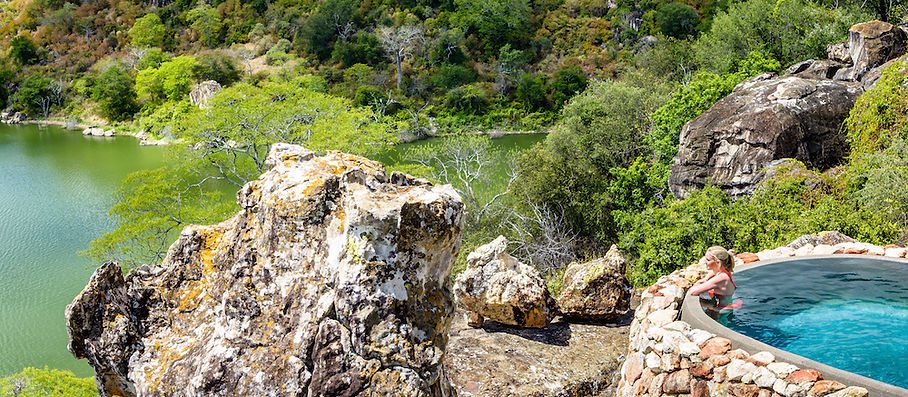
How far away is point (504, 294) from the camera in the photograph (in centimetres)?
941

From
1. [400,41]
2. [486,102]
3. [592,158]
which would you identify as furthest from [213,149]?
[400,41]

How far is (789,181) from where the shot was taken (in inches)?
575

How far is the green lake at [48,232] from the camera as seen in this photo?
18.1 meters

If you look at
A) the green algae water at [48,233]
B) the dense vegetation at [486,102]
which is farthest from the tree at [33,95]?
the green algae water at [48,233]

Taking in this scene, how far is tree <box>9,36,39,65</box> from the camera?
82375 millimetres

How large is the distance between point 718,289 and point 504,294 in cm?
320

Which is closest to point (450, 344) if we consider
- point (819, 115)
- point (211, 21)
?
point (819, 115)

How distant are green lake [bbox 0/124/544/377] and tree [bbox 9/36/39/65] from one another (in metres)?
42.2

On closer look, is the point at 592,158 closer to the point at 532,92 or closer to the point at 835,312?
the point at 835,312

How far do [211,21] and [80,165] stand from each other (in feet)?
170

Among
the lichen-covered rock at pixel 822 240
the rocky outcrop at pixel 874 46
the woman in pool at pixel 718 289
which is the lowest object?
the lichen-covered rock at pixel 822 240

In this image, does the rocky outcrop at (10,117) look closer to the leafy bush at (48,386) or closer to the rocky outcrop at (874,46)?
the leafy bush at (48,386)

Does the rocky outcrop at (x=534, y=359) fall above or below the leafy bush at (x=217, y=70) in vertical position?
above

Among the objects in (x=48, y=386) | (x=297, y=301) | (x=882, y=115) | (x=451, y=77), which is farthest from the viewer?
(x=451, y=77)
